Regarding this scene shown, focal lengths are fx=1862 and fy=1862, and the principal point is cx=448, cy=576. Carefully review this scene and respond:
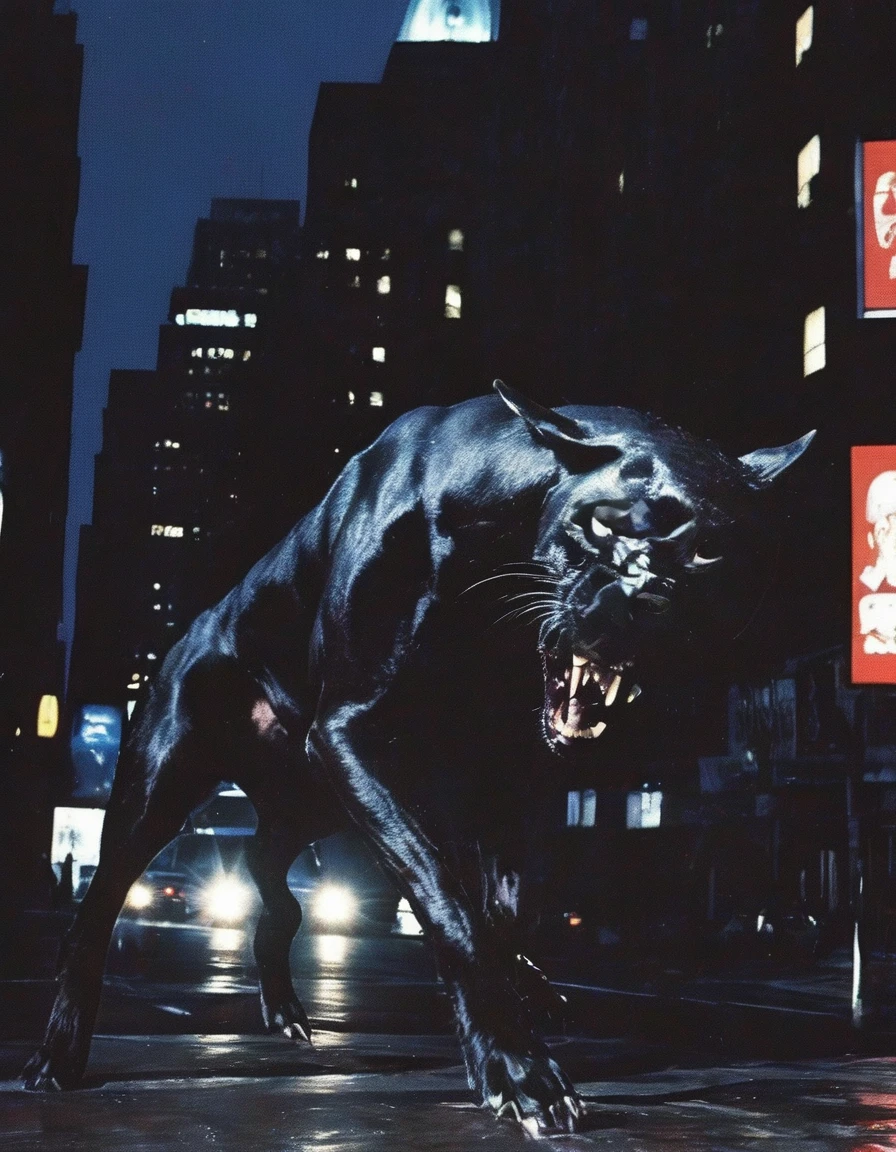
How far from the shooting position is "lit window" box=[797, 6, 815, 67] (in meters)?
40.2

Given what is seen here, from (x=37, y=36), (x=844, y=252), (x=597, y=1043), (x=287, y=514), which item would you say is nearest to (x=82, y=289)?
(x=287, y=514)

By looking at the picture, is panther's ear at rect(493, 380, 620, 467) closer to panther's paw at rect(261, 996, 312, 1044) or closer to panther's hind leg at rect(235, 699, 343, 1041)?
panther's hind leg at rect(235, 699, 343, 1041)

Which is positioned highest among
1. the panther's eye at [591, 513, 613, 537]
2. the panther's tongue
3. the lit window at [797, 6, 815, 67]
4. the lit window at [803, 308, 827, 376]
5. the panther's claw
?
the lit window at [797, 6, 815, 67]

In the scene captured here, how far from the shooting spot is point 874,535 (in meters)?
25.2

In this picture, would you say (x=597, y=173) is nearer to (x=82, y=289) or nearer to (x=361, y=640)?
(x=82, y=289)

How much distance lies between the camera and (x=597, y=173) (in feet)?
220

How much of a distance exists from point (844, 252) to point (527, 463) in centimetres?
3374

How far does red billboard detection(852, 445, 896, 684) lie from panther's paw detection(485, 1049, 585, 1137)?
20.1 m

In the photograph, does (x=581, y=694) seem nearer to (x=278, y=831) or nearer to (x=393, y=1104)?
(x=393, y=1104)

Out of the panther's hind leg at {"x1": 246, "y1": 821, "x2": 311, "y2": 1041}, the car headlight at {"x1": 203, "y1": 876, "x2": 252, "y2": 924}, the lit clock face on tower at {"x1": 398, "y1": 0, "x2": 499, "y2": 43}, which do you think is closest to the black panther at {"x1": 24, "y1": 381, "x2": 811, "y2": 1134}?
the panther's hind leg at {"x1": 246, "y1": 821, "x2": 311, "y2": 1041}

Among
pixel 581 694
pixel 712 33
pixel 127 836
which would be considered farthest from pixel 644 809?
pixel 581 694

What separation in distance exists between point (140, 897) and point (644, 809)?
2489cm

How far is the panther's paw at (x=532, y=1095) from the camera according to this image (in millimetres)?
4906

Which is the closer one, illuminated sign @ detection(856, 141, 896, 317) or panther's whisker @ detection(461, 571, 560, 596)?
panther's whisker @ detection(461, 571, 560, 596)
